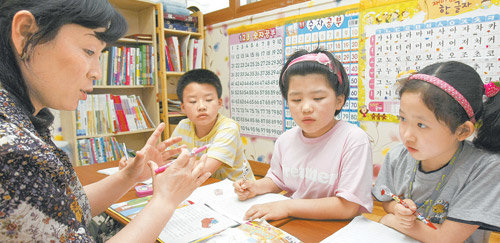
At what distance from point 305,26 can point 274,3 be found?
0.44 metres

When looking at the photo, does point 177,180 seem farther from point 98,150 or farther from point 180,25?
point 180,25

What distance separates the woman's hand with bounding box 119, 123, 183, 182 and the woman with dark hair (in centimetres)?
24

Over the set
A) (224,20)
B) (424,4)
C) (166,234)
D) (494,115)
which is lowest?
(166,234)

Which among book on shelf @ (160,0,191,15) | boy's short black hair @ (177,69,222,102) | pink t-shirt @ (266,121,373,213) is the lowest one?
pink t-shirt @ (266,121,373,213)

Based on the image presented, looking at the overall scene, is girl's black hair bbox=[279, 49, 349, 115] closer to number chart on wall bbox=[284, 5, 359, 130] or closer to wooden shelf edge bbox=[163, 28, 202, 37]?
number chart on wall bbox=[284, 5, 359, 130]

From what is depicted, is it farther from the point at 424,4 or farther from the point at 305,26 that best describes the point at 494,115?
the point at 305,26

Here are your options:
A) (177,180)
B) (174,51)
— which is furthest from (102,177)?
(174,51)

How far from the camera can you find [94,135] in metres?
2.79

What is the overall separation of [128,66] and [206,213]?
7.88ft

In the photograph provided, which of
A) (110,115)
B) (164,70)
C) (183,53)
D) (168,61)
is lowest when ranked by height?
(110,115)

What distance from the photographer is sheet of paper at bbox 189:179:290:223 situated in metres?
1.01

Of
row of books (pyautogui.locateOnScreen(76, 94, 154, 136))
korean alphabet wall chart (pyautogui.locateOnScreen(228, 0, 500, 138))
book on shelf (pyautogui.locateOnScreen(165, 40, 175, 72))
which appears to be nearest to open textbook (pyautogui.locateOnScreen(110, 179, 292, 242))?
korean alphabet wall chart (pyautogui.locateOnScreen(228, 0, 500, 138))

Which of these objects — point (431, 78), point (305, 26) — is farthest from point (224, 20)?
point (431, 78)

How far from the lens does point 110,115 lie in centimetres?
289
